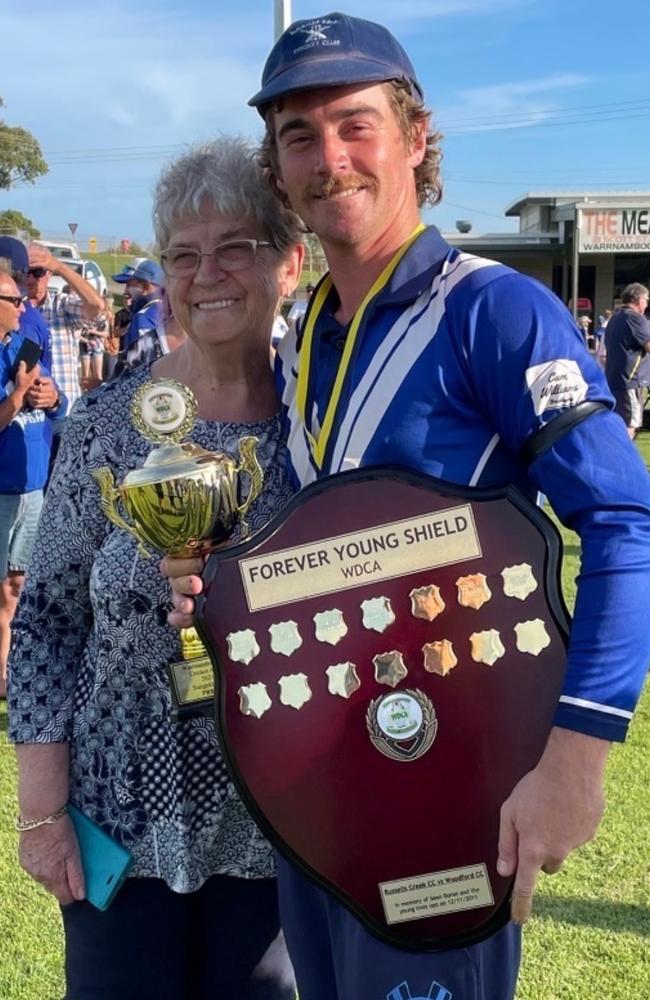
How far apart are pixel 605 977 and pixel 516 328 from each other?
7.80 feet

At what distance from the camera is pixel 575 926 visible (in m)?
3.21

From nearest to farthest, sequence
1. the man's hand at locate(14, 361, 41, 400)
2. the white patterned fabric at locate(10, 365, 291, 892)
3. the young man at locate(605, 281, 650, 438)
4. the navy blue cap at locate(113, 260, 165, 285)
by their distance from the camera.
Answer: the white patterned fabric at locate(10, 365, 291, 892), the man's hand at locate(14, 361, 41, 400), the navy blue cap at locate(113, 260, 165, 285), the young man at locate(605, 281, 650, 438)

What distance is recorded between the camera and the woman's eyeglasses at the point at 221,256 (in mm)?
1842

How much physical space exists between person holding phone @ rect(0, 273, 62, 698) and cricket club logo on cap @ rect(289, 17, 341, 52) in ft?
12.1

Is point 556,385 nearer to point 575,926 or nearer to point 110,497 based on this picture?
point 110,497

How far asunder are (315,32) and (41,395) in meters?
3.88

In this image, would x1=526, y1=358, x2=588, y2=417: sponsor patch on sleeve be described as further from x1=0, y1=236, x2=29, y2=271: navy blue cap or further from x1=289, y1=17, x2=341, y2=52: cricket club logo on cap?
x1=0, y1=236, x2=29, y2=271: navy blue cap

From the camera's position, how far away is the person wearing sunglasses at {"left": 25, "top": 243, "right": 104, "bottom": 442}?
7203mm

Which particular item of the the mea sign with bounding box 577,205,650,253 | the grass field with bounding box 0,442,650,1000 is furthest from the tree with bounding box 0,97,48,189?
the grass field with bounding box 0,442,650,1000

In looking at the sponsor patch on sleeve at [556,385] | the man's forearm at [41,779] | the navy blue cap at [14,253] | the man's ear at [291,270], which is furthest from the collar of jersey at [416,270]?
the navy blue cap at [14,253]

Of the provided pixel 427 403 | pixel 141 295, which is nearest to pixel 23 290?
pixel 141 295

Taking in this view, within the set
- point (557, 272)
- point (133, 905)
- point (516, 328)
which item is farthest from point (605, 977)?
point (557, 272)

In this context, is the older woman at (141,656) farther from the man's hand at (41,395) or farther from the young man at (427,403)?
the man's hand at (41,395)

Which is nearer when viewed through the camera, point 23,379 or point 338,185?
point 338,185
